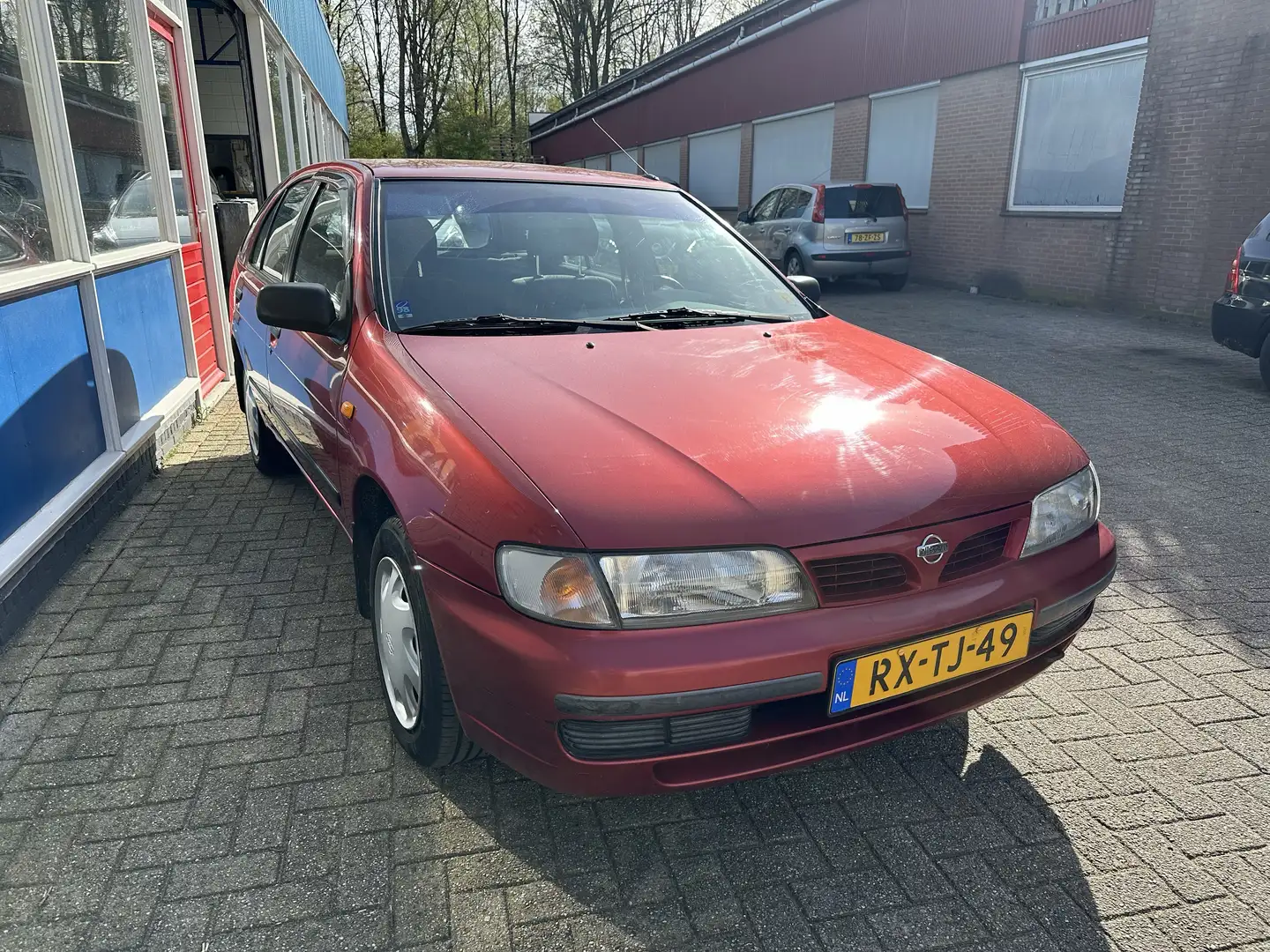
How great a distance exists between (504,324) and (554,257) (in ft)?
1.45

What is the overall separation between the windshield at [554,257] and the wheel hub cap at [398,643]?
81cm

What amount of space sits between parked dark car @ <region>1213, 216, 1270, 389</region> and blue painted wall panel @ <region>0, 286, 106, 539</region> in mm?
7704

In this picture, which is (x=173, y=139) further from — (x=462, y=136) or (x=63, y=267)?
(x=462, y=136)

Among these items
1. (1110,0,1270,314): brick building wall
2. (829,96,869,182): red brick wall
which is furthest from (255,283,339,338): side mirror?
(829,96,869,182): red brick wall

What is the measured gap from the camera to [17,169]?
389cm

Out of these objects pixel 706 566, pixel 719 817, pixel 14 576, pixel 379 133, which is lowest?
pixel 719 817

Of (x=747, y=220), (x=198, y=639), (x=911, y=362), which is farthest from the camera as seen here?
(x=747, y=220)

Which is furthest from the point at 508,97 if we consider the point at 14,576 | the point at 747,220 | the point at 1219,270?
the point at 14,576

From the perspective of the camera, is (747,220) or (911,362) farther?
(747,220)

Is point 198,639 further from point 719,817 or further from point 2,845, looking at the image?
point 719,817

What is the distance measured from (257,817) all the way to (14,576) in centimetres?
171

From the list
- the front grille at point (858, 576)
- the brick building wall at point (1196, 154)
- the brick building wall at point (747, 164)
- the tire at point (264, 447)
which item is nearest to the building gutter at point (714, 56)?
the brick building wall at point (747, 164)

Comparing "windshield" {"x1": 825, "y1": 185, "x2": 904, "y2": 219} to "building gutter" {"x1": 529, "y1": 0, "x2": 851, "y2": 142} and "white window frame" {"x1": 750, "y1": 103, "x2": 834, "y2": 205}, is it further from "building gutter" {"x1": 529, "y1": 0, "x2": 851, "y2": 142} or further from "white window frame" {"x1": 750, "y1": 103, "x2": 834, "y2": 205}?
"building gutter" {"x1": 529, "y1": 0, "x2": 851, "y2": 142}

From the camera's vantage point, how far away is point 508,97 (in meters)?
43.5
